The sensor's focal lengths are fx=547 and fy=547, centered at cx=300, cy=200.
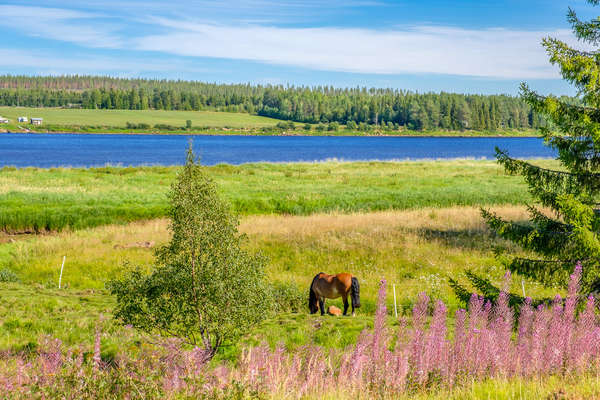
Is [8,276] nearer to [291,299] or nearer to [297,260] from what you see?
[291,299]

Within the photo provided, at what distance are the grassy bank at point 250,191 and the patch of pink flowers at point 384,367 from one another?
1224 inches

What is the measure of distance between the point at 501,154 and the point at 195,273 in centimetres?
919

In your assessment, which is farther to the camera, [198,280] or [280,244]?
[280,244]

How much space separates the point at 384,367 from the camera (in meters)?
6.17

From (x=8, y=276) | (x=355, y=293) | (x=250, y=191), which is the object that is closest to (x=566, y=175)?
(x=355, y=293)

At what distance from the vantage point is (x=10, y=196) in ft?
140

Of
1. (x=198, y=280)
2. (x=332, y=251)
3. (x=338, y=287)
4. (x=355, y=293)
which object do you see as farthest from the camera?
(x=332, y=251)

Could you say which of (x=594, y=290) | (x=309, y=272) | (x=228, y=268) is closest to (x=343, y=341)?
(x=228, y=268)

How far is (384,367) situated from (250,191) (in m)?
44.5

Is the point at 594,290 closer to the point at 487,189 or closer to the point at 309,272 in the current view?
the point at 309,272

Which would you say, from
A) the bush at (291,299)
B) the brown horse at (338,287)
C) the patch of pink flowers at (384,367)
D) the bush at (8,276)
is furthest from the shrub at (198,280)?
the bush at (8,276)

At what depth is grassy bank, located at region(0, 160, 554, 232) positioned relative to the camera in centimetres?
3719

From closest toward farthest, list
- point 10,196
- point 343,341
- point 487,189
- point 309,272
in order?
A: point 343,341
point 309,272
point 10,196
point 487,189

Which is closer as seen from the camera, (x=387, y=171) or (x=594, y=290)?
(x=594, y=290)
